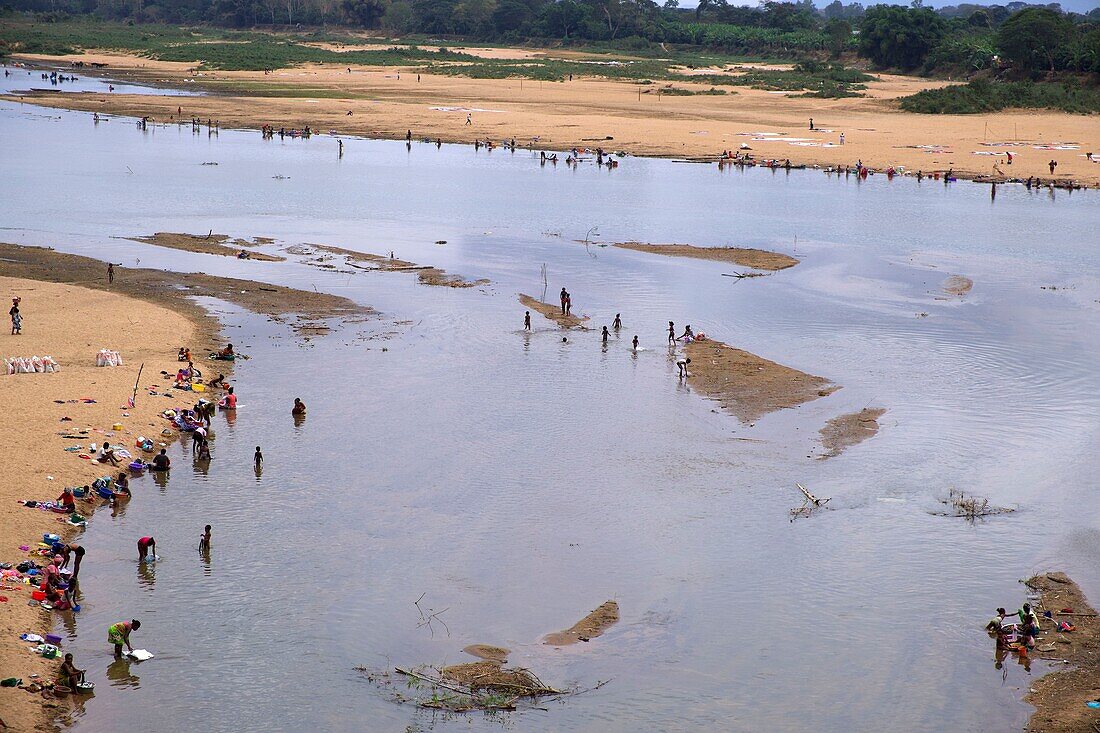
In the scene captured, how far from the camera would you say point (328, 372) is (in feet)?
97.0

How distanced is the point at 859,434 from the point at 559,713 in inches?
506

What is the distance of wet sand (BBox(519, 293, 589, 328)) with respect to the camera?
35.0 m

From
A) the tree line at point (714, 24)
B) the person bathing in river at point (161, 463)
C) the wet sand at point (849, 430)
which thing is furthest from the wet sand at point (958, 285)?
the tree line at point (714, 24)

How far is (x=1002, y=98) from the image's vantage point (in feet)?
274

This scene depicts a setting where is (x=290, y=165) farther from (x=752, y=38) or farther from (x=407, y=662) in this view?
(x=752, y=38)

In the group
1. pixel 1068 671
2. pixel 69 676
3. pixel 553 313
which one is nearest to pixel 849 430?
pixel 1068 671

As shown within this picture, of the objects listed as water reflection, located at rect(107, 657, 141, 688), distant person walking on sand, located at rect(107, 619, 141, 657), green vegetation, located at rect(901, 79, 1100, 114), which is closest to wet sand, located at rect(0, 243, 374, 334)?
distant person walking on sand, located at rect(107, 619, 141, 657)

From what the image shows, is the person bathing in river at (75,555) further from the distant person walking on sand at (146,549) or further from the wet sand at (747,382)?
the wet sand at (747,382)

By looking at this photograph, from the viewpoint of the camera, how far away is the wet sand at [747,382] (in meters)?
27.7

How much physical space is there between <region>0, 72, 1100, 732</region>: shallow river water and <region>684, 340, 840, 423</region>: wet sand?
650mm

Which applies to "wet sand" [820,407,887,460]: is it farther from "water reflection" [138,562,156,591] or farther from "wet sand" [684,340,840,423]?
"water reflection" [138,562,156,591]

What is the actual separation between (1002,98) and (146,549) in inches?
3113

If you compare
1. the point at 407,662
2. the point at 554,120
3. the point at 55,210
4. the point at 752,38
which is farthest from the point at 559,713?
the point at 752,38

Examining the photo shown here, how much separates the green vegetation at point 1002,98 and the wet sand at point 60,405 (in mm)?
65526
